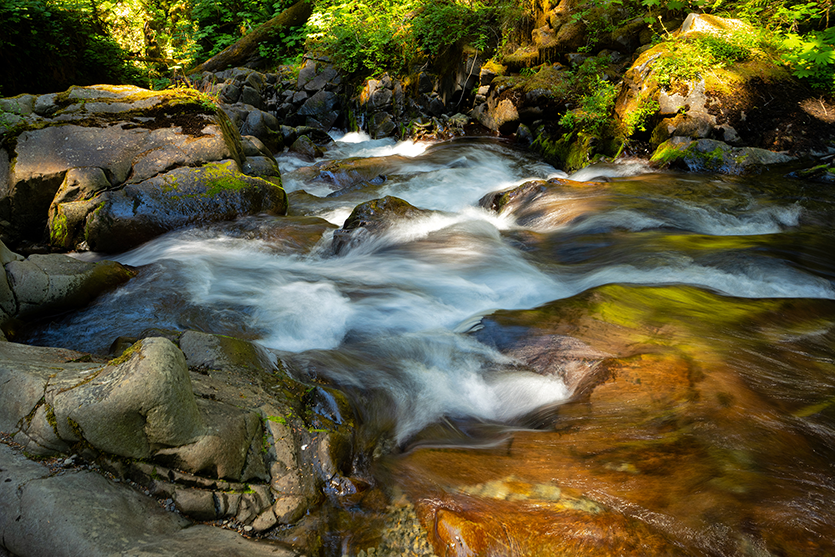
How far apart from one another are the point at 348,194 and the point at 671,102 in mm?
6235

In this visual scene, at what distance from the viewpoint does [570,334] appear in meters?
4.11

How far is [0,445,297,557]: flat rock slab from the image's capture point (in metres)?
1.76

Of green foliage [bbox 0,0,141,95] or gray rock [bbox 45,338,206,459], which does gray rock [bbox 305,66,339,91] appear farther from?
gray rock [bbox 45,338,206,459]

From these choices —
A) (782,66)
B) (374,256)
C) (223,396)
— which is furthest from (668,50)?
(223,396)

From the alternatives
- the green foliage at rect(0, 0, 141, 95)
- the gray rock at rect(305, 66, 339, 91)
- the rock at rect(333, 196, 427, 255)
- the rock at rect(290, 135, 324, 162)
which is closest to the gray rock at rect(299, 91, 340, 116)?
the gray rock at rect(305, 66, 339, 91)

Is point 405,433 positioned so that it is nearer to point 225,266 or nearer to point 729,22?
point 225,266

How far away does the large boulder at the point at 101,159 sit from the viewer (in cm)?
661

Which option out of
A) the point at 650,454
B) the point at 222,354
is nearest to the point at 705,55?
the point at 650,454

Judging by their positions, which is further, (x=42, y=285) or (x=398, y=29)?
(x=398, y=29)

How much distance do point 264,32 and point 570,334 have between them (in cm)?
1908

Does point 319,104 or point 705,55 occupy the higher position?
point 705,55

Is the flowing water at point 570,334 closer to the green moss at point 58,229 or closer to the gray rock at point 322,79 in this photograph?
the green moss at point 58,229

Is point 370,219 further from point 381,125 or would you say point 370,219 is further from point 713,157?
point 381,125

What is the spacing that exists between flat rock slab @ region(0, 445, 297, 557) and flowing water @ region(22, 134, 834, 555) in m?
1.03
